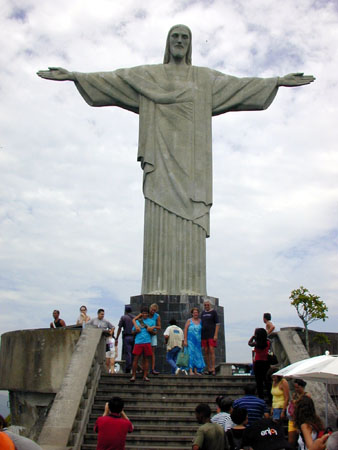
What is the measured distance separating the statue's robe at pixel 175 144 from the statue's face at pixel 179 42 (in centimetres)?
40

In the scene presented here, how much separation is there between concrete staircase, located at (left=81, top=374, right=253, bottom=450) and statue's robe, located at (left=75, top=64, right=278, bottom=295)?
393 centimetres

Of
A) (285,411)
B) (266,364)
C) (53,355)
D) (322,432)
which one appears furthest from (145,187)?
(322,432)

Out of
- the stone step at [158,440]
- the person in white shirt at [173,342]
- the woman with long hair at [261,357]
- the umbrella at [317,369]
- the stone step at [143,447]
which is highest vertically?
the person in white shirt at [173,342]

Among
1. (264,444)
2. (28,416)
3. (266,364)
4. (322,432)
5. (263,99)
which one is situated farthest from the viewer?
(263,99)

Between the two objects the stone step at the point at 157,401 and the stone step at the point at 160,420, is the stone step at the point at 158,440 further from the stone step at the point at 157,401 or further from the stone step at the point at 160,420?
the stone step at the point at 157,401

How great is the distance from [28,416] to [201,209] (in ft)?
21.9

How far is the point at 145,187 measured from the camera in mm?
15445

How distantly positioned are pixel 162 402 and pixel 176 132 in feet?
25.8

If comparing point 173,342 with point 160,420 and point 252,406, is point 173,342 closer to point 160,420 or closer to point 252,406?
point 160,420

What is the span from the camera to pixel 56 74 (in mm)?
15703

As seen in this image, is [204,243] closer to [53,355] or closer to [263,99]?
[263,99]

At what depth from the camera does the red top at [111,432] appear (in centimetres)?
622

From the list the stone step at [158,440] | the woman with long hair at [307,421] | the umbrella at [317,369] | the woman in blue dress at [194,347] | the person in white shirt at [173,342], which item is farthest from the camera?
the person in white shirt at [173,342]

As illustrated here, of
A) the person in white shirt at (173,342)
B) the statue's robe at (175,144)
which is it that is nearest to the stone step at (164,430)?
the person in white shirt at (173,342)
